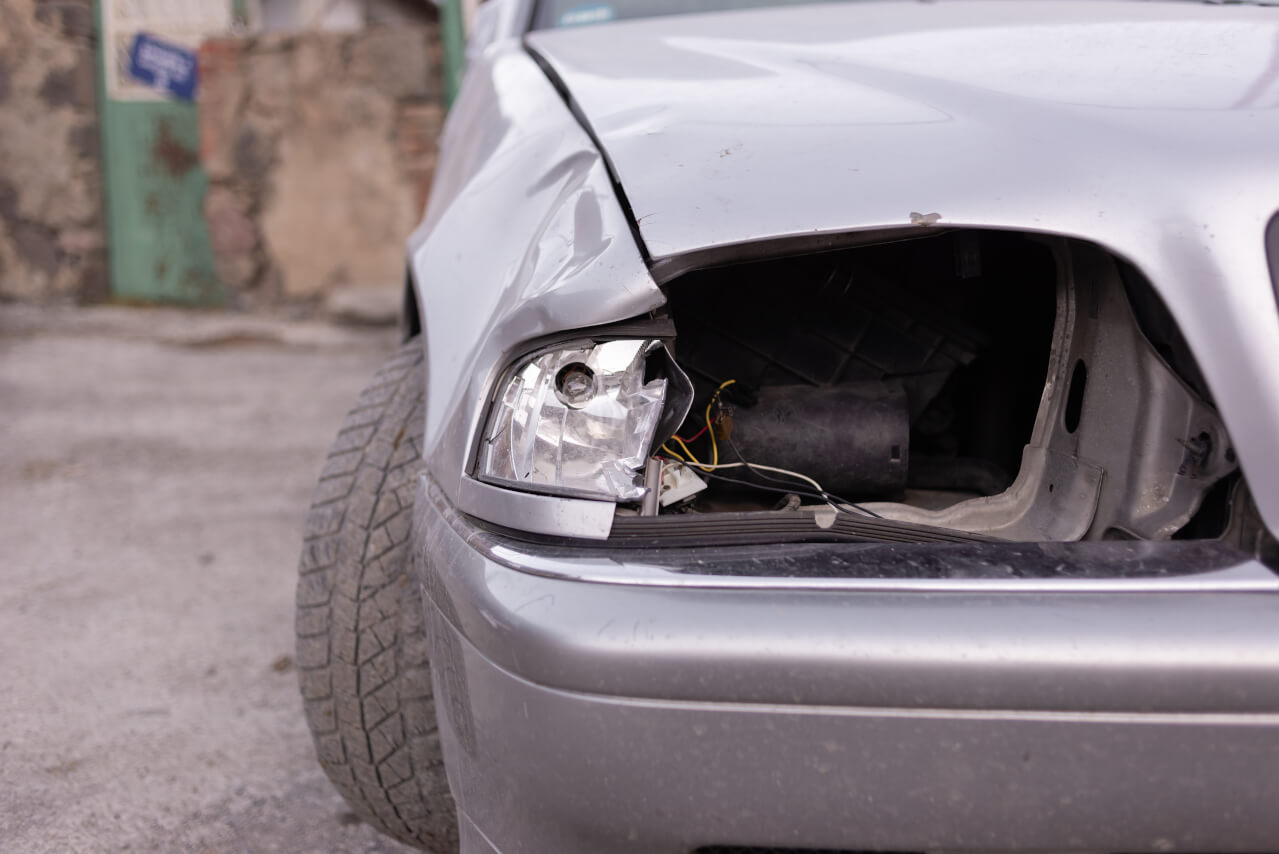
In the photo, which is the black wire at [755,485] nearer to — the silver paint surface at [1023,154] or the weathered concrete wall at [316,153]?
the silver paint surface at [1023,154]

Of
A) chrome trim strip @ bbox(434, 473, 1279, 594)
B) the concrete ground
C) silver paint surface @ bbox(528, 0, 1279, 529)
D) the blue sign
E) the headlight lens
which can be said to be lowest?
the concrete ground

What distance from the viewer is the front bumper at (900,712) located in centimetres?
85

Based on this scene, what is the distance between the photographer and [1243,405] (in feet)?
3.04

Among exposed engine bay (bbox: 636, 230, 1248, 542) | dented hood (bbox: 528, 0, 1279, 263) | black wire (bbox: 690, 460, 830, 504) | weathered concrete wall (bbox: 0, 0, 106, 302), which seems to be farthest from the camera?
weathered concrete wall (bbox: 0, 0, 106, 302)

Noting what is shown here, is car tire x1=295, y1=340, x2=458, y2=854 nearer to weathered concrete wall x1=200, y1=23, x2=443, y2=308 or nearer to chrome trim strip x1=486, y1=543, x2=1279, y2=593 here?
chrome trim strip x1=486, y1=543, x2=1279, y2=593

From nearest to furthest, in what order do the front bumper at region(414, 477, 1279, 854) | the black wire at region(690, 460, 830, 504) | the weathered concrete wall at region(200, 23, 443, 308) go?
1. the front bumper at region(414, 477, 1279, 854)
2. the black wire at region(690, 460, 830, 504)
3. the weathered concrete wall at region(200, 23, 443, 308)

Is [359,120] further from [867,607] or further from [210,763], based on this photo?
[867,607]

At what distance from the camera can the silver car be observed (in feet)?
2.82

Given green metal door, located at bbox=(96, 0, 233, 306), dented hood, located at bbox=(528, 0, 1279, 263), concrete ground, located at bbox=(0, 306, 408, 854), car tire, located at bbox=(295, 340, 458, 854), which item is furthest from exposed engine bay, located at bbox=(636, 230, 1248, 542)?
green metal door, located at bbox=(96, 0, 233, 306)

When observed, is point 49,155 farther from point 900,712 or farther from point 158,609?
point 900,712

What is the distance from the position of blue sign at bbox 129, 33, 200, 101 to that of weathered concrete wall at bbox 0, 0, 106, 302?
287mm

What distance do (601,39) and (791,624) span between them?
50.0 inches

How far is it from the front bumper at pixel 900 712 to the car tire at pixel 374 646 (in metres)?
0.58

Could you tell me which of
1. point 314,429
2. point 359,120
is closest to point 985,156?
point 314,429
